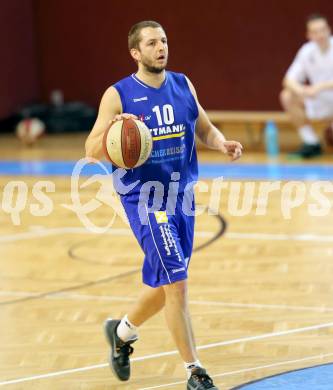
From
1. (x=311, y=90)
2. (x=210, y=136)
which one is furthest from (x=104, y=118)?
(x=311, y=90)

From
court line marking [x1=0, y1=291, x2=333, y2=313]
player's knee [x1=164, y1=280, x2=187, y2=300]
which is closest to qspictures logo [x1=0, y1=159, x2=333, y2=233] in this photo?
court line marking [x1=0, y1=291, x2=333, y2=313]

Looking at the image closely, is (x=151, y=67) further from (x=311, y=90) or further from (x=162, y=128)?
(x=311, y=90)

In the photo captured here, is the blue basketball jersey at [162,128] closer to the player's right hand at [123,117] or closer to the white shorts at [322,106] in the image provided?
the player's right hand at [123,117]

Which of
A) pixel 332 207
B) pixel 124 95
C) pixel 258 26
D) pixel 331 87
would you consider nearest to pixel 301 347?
pixel 124 95

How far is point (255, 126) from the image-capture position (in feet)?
51.2

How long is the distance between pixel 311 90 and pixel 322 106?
1.54 ft

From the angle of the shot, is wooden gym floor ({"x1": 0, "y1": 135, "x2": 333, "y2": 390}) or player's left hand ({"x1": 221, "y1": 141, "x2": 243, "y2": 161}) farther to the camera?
wooden gym floor ({"x1": 0, "y1": 135, "x2": 333, "y2": 390})

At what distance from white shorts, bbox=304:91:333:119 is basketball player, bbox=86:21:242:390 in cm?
837

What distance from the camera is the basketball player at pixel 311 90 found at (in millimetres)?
13446

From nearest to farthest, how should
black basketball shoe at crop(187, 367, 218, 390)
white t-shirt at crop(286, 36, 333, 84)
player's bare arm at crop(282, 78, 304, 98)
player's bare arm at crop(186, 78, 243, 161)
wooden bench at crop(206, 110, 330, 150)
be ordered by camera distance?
black basketball shoe at crop(187, 367, 218, 390), player's bare arm at crop(186, 78, 243, 161), player's bare arm at crop(282, 78, 304, 98), white t-shirt at crop(286, 36, 333, 84), wooden bench at crop(206, 110, 330, 150)

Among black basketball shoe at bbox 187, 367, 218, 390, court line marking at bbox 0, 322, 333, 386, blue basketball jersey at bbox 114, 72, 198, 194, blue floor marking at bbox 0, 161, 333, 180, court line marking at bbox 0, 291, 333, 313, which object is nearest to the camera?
black basketball shoe at bbox 187, 367, 218, 390

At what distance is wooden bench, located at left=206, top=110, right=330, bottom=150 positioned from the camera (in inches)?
584

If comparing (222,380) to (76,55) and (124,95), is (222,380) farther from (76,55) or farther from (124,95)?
(76,55)

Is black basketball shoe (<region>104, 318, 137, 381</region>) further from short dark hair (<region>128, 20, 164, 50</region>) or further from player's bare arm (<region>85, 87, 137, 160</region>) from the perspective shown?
short dark hair (<region>128, 20, 164, 50</region>)
